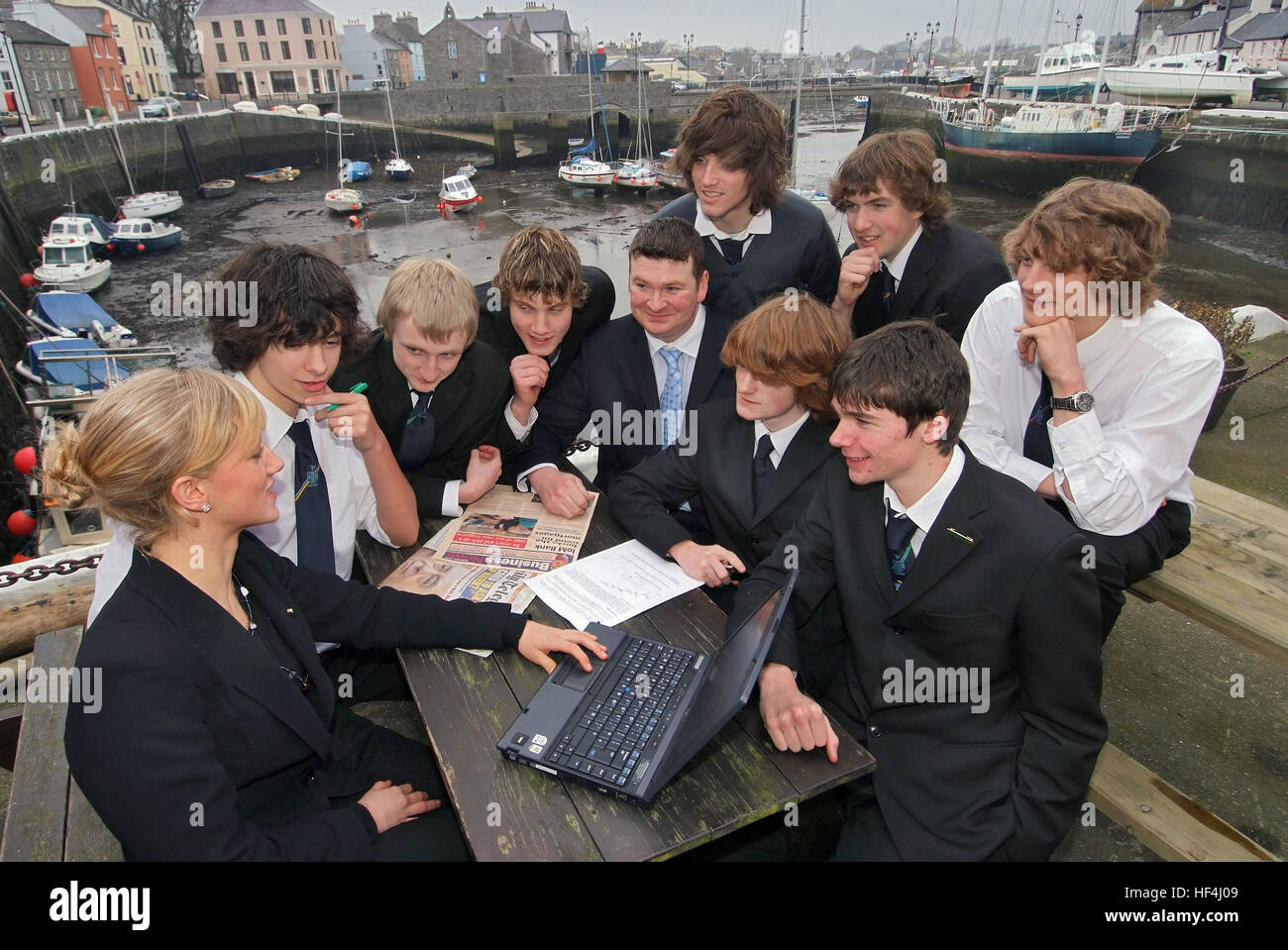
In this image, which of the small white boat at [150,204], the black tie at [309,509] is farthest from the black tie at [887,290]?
the small white boat at [150,204]

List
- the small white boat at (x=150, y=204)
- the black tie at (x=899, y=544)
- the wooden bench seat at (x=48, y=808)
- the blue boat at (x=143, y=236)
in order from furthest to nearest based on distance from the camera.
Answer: the small white boat at (x=150, y=204) → the blue boat at (x=143, y=236) → the black tie at (x=899, y=544) → the wooden bench seat at (x=48, y=808)

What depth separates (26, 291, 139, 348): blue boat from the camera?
20531 millimetres

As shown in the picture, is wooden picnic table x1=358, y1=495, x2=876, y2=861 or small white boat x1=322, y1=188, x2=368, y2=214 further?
small white boat x1=322, y1=188, x2=368, y2=214

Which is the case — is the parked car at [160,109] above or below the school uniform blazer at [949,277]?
above

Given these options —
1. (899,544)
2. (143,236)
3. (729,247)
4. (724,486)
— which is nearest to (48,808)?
(724,486)

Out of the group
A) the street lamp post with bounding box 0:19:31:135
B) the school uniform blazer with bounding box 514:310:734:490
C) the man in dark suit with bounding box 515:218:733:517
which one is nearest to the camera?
the man in dark suit with bounding box 515:218:733:517

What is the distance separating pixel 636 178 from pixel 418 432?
4438 cm

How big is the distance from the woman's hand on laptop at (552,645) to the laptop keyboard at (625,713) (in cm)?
10

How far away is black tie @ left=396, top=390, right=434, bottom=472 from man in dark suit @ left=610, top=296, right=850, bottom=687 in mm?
982

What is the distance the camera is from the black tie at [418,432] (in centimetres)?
358

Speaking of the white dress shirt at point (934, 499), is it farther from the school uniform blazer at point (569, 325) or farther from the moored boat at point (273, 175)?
the moored boat at point (273, 175)

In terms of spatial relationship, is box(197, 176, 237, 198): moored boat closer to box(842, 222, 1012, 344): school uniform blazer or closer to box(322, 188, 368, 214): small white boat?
box(322, 188, 368, 214): small white boat

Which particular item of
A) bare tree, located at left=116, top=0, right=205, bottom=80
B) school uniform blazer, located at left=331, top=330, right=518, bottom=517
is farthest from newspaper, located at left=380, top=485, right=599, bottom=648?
bare tree, located at left=116, top=0, right=205, bottom=80
